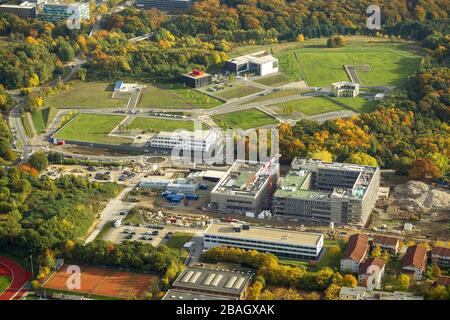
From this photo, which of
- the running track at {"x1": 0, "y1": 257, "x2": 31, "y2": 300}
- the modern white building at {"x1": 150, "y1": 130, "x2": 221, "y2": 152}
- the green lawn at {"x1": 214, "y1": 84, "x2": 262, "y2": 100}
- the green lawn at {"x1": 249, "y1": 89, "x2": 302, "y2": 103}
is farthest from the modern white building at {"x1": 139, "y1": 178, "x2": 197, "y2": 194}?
the green lawn at {"x1": 214, "y1": 84, "x2": 262, "y2": 100}

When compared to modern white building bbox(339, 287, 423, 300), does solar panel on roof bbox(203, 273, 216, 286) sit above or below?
above

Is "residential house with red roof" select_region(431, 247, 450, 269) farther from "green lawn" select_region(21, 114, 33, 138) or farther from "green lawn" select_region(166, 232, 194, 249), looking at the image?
"green lawn" select_region(21, 114, 33, 138)

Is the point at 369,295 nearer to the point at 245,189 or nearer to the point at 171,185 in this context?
the point at 245,189

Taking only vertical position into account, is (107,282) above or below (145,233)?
below

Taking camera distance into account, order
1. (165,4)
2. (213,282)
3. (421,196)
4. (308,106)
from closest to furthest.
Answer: (213,282) → (421,196) → (308,106) → (165,4)

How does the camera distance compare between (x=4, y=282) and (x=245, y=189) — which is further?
(x=245, y=189)

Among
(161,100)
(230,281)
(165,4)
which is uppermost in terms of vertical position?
(165,4)

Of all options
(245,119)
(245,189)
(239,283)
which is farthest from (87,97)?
(239,283)

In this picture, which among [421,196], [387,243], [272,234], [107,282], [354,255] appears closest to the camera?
[107,282]
